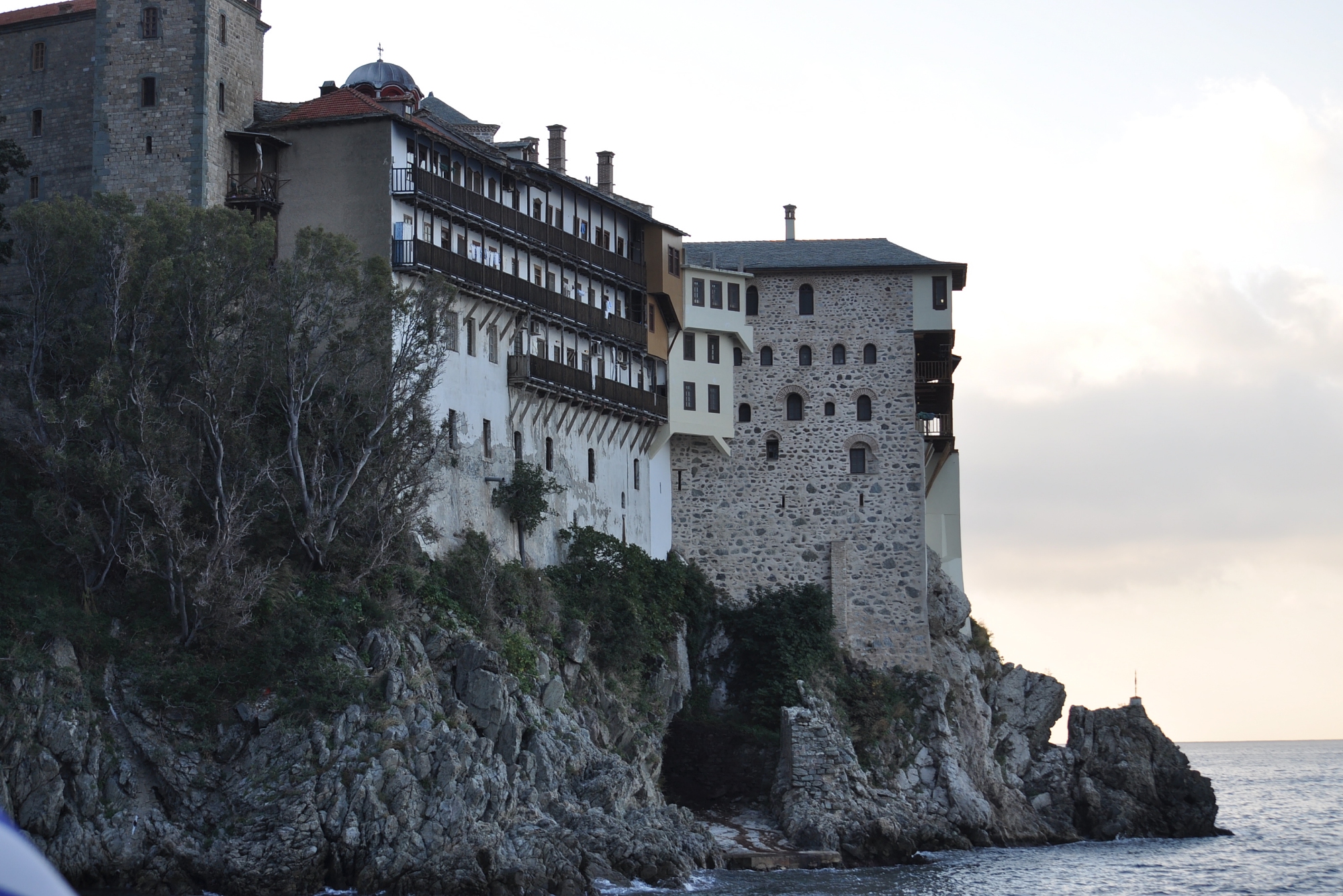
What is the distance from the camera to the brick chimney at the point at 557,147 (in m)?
60.4

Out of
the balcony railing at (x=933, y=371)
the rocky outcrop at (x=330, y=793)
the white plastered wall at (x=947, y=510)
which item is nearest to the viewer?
the rocky outcrop at (x=330, y=793)

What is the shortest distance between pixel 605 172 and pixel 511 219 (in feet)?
35.9

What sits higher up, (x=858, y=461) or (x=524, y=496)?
(x=858, y=461)

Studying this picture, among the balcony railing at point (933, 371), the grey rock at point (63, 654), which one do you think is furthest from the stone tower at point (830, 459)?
the grey rock at point (63, 654)

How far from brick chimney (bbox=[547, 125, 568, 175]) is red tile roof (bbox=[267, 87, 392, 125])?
10.4 m

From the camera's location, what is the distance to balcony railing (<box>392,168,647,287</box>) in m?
49.2

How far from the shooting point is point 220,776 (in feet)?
128

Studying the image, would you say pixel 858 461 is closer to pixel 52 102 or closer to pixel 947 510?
pixel 947 510

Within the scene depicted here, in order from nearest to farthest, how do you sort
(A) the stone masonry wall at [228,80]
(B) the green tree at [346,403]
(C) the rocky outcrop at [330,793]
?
(C) the rocky outcrop at [330,793]
(B) the green tree at [346,403]
(A) the stone masonry wall at [228,80]

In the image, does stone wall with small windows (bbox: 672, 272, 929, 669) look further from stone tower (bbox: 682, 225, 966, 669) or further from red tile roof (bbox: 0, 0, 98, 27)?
red tile roof (bbox: 0, 0, 98, 27)

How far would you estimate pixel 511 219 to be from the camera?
53.4 m

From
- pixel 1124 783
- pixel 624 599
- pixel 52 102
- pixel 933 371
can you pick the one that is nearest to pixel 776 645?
pixel 624 599

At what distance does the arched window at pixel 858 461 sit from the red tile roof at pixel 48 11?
3173cm

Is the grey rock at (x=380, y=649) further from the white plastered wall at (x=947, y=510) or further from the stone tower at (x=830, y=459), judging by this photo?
the white plastered wall at (x=947, y=510)
